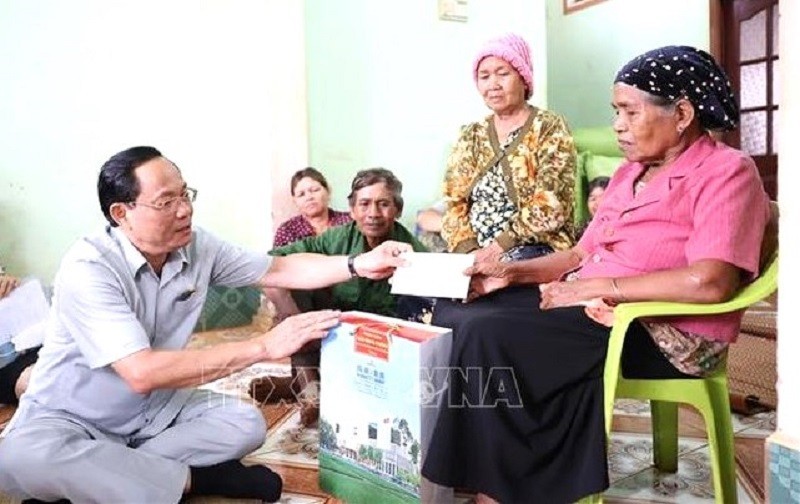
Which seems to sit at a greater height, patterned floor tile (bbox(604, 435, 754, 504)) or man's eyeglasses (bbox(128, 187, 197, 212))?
man's eyeglasses (bbox(128, 187, 197, 212))

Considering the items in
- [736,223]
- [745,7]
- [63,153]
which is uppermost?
[745,7]

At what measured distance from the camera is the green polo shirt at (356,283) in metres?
2.27

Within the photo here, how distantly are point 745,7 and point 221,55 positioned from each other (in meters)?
3.83

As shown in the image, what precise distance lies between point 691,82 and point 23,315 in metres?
2.46

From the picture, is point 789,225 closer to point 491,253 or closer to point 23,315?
point 491,253

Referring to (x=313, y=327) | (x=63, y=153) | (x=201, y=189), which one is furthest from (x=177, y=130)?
(x=313, y=327)

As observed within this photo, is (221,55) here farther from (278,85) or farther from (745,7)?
(745,7)

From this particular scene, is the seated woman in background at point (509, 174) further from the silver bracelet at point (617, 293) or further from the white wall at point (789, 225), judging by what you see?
the white wall at point (789, 225)

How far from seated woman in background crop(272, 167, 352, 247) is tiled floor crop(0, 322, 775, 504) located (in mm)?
939

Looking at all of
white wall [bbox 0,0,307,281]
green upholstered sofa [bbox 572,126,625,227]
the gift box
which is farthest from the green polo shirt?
green upholstered sofa [bbox 572,126,625,227]

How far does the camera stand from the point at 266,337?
1583 mm

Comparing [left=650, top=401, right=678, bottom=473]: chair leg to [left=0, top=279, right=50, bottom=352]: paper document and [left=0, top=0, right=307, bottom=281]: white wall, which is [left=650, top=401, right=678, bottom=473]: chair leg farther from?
[left=0, top=0, right=307, bottom=281]: white wall

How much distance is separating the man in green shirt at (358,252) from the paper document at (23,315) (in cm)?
96

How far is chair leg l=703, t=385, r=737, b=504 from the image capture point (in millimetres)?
1482
